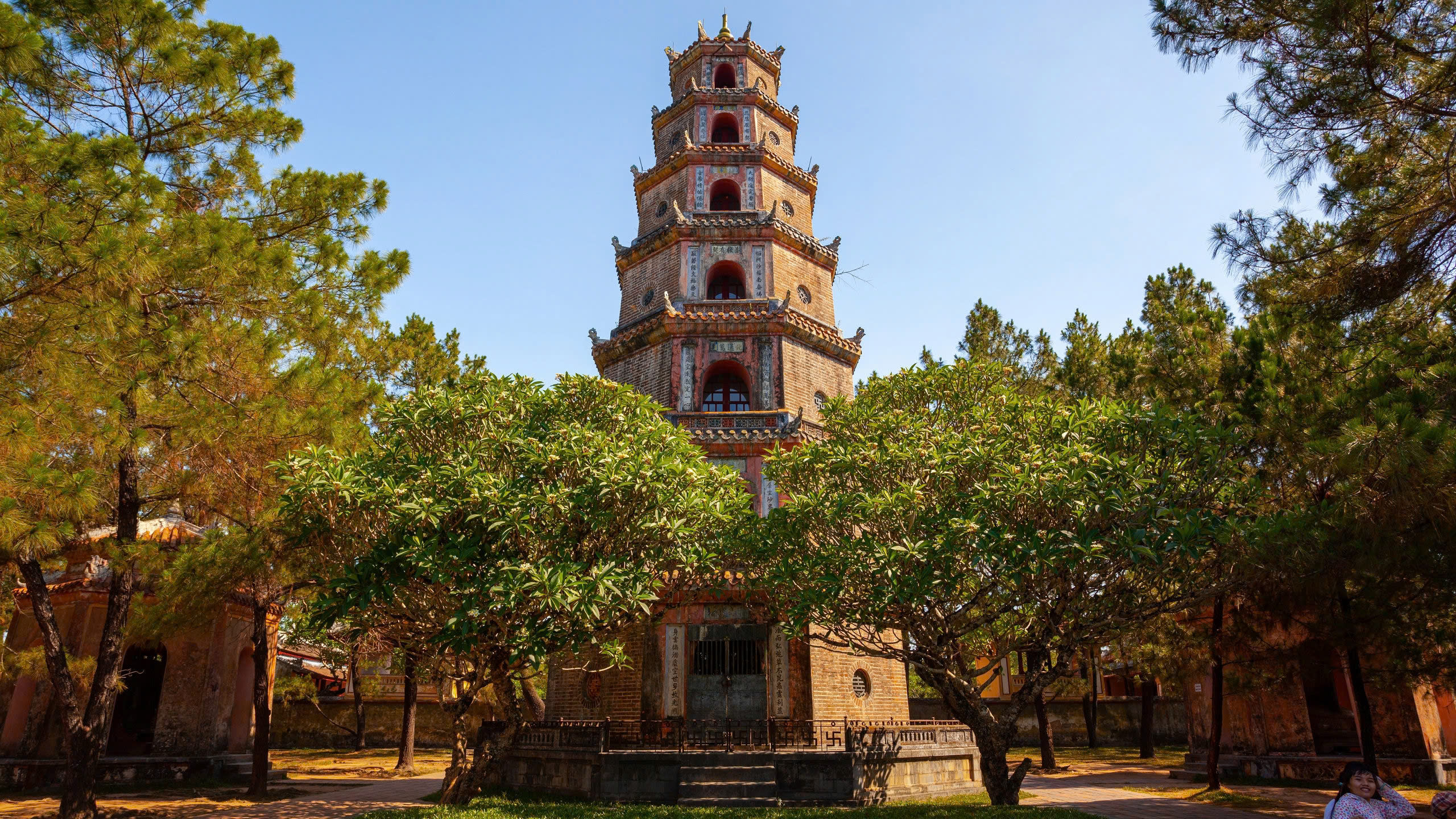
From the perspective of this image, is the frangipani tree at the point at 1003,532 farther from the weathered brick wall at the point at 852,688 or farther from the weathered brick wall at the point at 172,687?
the weathered brick wall at the point at 172,687

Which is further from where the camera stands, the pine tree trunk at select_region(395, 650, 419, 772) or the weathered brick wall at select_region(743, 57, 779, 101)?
the weathered brick wall at select_region(743, 57, 779, 101)

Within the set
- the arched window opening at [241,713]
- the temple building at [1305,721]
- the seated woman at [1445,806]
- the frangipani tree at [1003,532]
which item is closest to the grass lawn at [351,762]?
the arched window opening at [241,713]

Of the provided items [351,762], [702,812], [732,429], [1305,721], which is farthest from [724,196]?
[351,762]

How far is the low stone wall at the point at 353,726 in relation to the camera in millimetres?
32219

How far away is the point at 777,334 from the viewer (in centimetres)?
2225

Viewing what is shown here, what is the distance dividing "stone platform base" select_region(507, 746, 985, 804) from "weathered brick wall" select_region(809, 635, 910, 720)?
200 cm

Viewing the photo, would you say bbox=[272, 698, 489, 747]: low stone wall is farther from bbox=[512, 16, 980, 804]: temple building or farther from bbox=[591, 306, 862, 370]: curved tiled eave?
bbox=[591, 306, 862, 370]: curved tiled eave

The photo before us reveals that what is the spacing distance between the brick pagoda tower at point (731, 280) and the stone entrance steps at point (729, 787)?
6375mm

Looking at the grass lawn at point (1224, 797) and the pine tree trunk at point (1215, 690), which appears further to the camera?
the pine tree trunk at point (1215, 690)

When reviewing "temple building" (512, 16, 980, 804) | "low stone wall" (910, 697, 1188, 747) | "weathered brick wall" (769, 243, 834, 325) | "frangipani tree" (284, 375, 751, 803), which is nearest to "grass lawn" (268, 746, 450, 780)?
"temple building" (512, 16, 980, 804)

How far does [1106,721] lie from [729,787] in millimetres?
24396

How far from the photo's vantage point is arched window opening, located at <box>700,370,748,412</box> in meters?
22.7

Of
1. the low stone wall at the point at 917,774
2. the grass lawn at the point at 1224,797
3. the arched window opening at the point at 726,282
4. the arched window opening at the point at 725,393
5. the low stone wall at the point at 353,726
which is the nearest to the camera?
the grass lawn at the point at 1224,797

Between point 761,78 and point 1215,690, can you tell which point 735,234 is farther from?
point 1215,690
